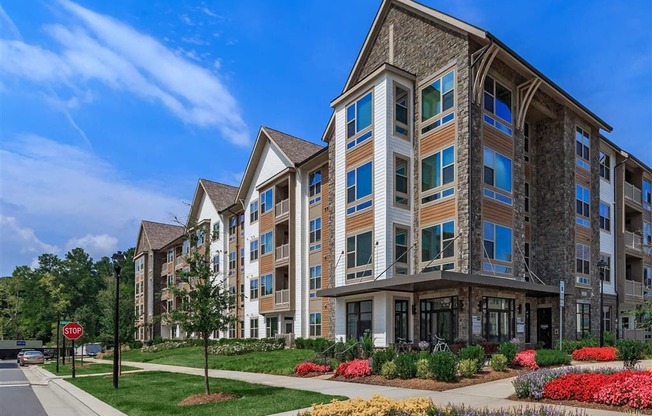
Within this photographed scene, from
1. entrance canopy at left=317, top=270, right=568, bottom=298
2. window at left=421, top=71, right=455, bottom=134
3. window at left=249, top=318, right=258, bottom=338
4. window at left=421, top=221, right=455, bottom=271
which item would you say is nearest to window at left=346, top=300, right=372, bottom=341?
entrance canopy at left=317, top=270, right=568, bottom=298

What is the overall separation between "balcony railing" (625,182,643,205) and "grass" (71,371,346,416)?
30.3 metres

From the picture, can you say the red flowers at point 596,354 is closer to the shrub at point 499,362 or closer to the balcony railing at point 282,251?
the shrub at point 499,362

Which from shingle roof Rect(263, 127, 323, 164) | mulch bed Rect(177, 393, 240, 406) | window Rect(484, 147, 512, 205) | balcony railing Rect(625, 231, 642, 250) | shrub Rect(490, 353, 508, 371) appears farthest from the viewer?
shingle roof Rect(263, 127, 323, 164)

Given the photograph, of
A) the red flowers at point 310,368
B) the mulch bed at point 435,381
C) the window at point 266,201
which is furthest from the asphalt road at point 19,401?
the window at point 266,201

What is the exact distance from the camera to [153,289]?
64.9 meters

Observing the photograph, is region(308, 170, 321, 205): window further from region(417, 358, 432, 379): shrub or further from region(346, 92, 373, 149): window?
region(417, 358, 432, 379): shrub

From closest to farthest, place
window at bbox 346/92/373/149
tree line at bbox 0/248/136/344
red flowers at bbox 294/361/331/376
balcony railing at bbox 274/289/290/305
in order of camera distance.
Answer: red flowers at bbox 294/361/331/376
window at bbox 346/92/373/149
balcony railing at bbox 274/289/290/305
tree line at bbox 0/248/136/344

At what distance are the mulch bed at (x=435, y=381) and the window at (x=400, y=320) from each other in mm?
7354

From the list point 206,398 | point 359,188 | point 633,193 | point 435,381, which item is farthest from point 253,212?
point 435,381

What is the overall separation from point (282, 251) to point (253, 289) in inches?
230

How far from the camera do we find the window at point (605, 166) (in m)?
34.4

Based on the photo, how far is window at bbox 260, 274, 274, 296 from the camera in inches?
1538

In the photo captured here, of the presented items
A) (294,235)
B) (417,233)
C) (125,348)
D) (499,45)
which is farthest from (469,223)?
(125,348)

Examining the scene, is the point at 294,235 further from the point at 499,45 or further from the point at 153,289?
the point at 153,289
